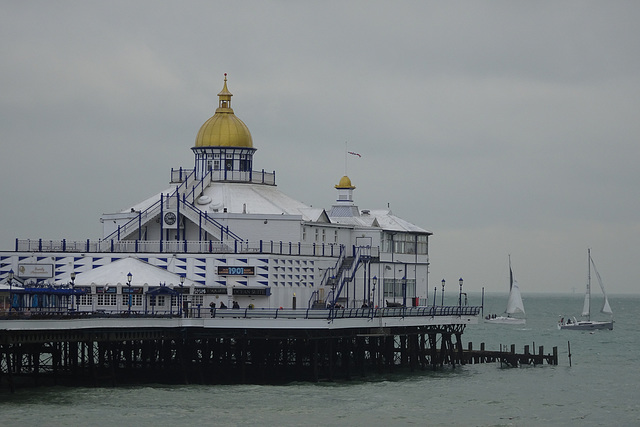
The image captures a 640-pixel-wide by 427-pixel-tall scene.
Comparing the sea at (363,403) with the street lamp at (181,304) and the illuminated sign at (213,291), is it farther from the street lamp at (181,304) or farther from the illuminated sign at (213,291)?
the illuminated sign at (213,291)

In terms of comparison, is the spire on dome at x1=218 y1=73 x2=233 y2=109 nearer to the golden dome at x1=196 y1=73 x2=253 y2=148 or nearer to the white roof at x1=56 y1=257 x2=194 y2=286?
the golden dome at x1=196 y1=73 x2=253 y2=148

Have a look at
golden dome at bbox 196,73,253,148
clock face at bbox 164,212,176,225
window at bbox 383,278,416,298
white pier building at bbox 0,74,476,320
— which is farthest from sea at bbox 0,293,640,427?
golden dome at bbox 196,73,253,148

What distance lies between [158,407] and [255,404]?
5598mm

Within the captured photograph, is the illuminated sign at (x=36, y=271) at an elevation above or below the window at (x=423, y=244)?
below

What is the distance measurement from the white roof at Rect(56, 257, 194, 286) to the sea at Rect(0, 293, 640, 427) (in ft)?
30.3

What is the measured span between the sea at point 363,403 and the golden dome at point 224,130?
23314 millimetres

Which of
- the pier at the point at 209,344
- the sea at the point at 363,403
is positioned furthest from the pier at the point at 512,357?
the pier at the point at 209,344

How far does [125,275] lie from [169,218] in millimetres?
9488

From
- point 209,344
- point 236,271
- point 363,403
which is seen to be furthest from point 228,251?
point 363,403

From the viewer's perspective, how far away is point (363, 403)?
3339 inches

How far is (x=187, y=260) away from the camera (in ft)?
331

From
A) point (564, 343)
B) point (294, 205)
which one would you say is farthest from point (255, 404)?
point (564, 343)

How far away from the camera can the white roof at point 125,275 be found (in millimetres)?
96688

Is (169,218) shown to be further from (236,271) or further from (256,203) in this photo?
(236,271)
